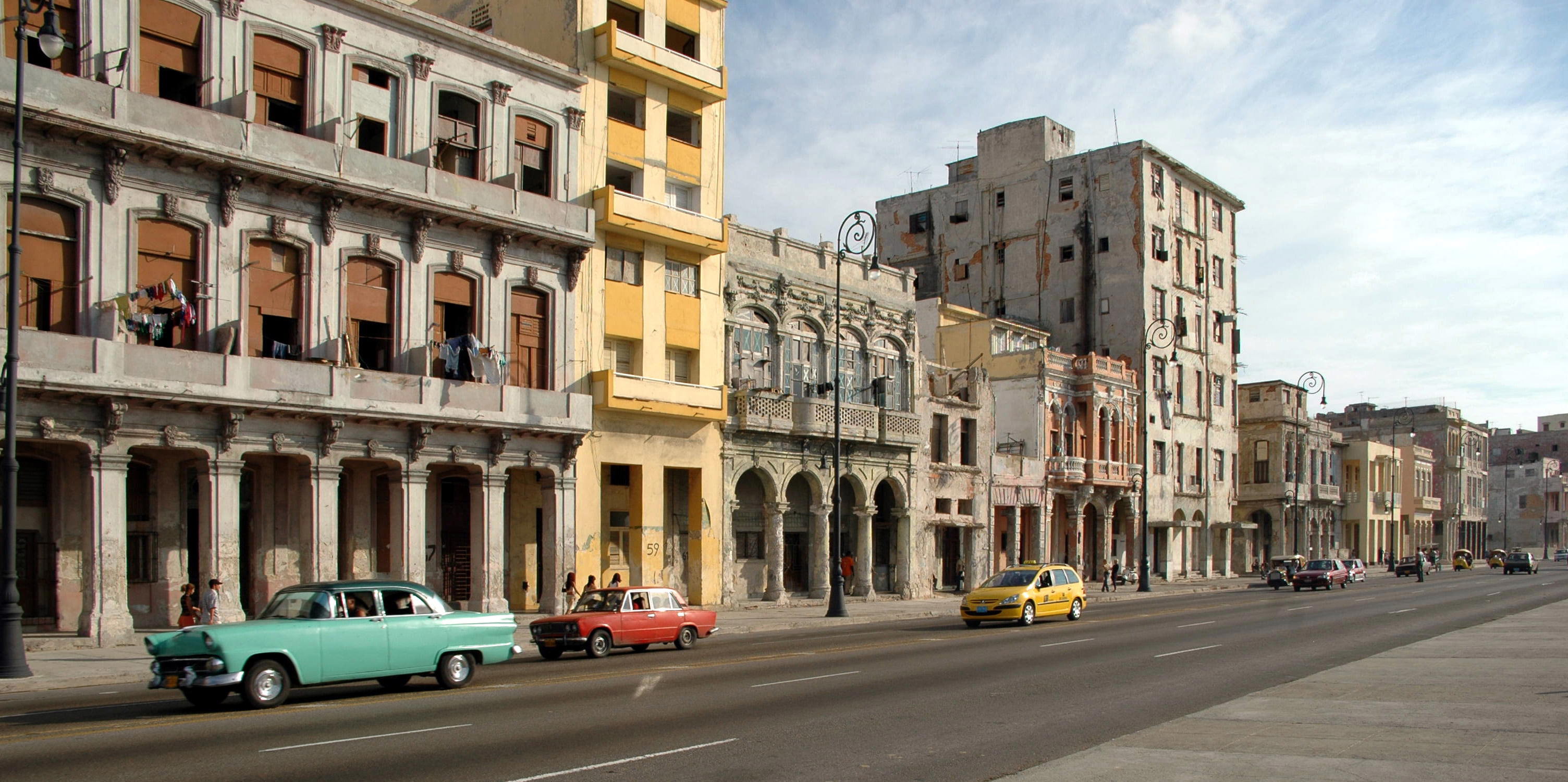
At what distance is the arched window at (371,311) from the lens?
30031 millimetres

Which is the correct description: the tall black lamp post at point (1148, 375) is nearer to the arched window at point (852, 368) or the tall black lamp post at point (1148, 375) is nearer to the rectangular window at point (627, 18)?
the arched window at point (852, 368)

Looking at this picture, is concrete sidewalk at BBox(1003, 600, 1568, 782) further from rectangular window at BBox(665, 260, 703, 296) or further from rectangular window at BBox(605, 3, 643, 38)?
rectangular window at BBox(605, 3, 643, 38)

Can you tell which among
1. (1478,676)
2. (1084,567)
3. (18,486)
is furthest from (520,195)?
(1084,567)

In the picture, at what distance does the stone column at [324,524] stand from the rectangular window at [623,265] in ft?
34.2

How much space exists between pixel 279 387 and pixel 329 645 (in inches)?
507

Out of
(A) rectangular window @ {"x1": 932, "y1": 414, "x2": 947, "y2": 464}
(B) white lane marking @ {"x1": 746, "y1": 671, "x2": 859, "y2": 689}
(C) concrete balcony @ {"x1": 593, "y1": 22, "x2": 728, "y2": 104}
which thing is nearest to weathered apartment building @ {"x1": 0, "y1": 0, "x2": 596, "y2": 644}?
(C) concrete balcony @ {"x1": 593, "y1": 22, "x2": 728, "y2": 104}

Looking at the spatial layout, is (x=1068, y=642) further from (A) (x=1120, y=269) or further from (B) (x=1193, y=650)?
(A) (x=1120, y=269)

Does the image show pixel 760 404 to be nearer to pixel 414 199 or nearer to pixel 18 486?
pixel 414 199

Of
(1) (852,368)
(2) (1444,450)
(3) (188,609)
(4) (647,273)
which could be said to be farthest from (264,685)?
(2) (1444,450)

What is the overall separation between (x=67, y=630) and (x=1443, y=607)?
115 feet

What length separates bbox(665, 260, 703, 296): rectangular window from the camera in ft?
124

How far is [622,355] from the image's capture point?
36.8 meters

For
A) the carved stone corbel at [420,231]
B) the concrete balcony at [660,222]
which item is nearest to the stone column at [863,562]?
the concrete balcony at [660,222]

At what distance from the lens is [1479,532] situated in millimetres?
127375
